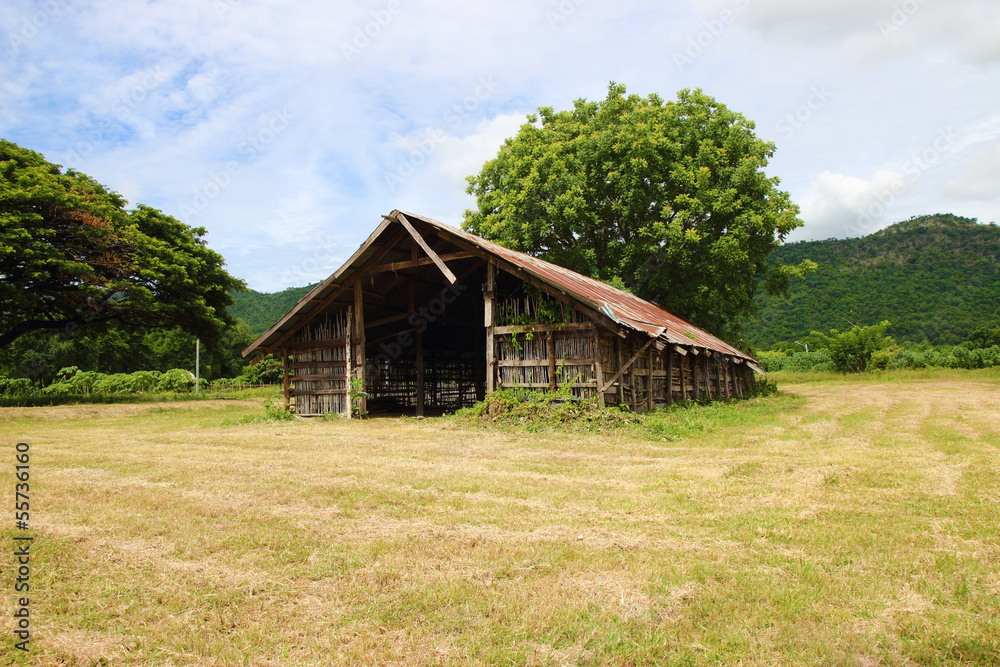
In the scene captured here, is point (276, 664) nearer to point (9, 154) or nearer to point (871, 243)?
point (9, 154)

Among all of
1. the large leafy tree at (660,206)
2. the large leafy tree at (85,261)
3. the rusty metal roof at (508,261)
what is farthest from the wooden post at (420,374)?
the large leafy tree at (85,261)

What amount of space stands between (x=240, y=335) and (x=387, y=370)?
5189 cm

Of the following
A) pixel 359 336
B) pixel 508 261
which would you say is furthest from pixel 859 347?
A: pixel 359 336

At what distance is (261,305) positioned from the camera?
8825 centimetres

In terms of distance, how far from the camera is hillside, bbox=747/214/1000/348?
52531mm

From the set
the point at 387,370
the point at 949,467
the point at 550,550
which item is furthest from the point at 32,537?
the point at 387,370

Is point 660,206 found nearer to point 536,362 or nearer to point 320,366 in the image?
point 536,362

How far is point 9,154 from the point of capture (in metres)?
23.3

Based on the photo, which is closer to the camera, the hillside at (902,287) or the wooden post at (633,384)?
the wooden post at (633,384)

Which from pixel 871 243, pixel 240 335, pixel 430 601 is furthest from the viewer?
pixel 871 243

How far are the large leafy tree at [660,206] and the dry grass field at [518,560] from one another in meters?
18.6

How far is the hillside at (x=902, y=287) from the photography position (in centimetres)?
5253

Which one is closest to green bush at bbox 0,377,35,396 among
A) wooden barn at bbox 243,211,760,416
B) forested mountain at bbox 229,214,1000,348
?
forested mountain at bbox 229,214,1000,348

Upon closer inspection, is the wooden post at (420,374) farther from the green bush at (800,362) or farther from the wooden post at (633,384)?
the green bush at (800,362)
